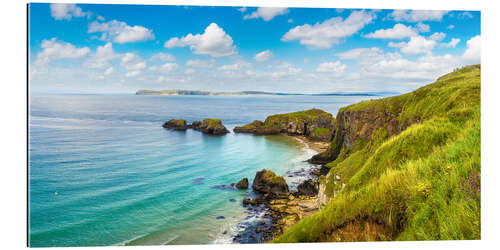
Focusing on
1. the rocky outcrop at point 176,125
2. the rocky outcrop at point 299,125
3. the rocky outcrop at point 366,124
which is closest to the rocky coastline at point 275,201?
the rocky outcrop at point 366,124

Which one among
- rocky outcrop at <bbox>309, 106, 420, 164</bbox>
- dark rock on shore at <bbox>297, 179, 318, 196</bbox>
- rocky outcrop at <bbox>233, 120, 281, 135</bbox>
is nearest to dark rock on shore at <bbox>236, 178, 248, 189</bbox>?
dark rock on shore at <bbox>297, 179, 318, 196</bbox>

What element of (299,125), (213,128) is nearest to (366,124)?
(299,125)

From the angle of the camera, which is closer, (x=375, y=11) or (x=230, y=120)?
(x=375, y=11)

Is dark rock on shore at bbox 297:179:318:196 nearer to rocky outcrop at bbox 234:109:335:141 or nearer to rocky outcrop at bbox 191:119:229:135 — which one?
rocky outcrop at bbox 234:109:335:141

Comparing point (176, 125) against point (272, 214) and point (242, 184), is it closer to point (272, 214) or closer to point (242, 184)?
point (242, 184)

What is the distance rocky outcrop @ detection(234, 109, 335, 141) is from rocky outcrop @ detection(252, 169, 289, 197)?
29285mm

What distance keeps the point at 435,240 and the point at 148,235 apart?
560 inches

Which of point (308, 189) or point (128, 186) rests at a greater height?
point (128, 186)

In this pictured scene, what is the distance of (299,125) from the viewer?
175ft

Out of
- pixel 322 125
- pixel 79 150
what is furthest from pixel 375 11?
pixel 322 125

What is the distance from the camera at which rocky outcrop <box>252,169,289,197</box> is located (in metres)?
20.8

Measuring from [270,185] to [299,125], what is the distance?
3373 cm
